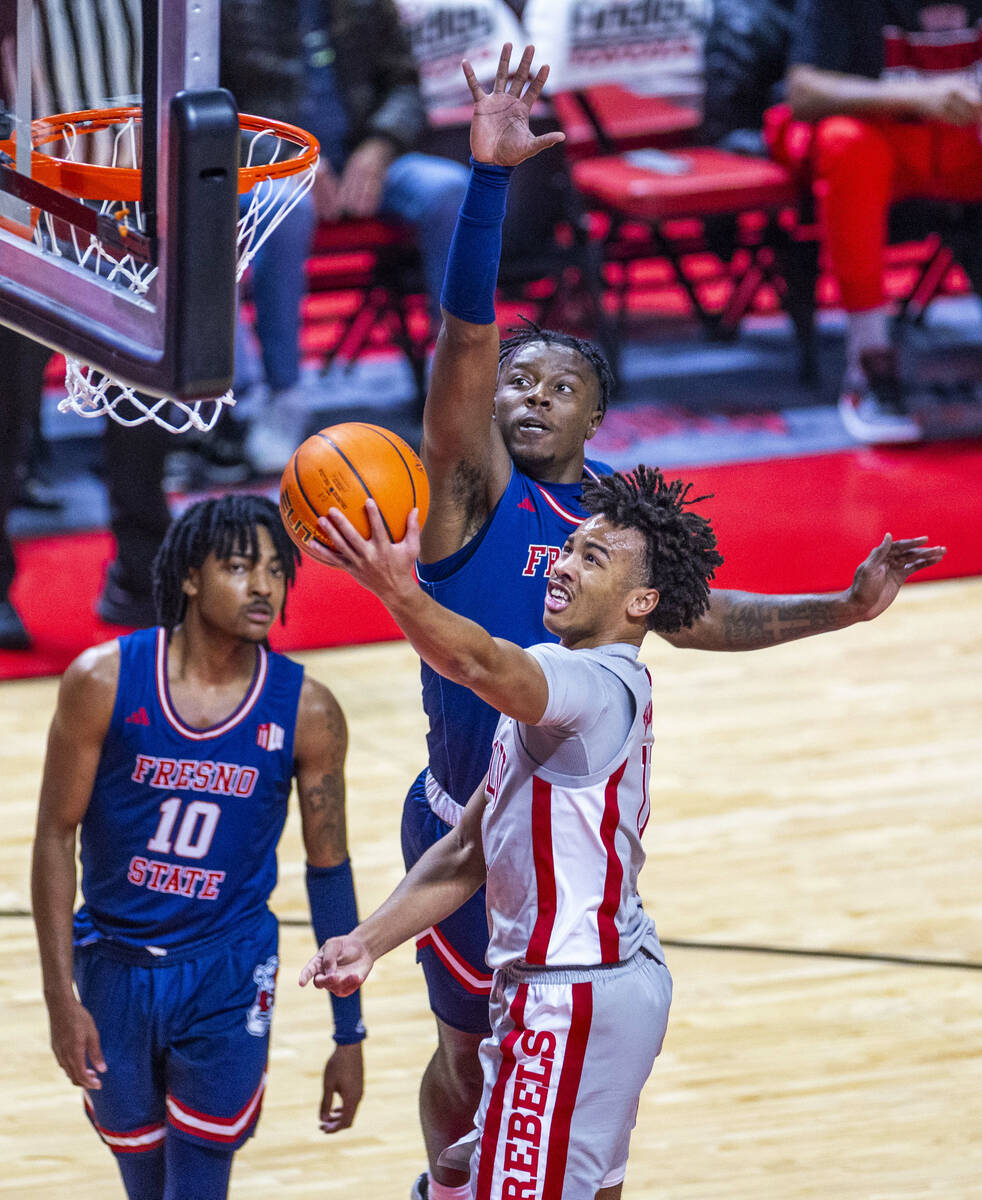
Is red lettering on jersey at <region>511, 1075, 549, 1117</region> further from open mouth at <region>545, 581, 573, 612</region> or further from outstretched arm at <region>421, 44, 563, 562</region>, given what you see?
outstretched arm at <region>421, 44, 563, 562</region>

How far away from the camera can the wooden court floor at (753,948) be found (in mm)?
4020

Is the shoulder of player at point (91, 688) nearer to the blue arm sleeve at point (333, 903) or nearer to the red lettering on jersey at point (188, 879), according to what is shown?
the red lettering on jersey at point (188, 879)

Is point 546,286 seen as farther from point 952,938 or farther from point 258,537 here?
point 258,537

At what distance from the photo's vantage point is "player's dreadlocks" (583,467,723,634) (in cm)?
298

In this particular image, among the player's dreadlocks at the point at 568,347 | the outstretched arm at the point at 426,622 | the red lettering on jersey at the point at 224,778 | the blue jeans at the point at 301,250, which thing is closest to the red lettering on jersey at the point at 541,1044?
the outstretched arm at the point at 426,622

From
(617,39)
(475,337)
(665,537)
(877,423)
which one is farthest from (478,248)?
(617,39)

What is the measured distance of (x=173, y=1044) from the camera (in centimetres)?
336

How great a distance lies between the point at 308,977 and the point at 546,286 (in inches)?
270

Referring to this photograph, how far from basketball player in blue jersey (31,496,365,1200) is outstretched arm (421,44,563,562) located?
1.39 ft

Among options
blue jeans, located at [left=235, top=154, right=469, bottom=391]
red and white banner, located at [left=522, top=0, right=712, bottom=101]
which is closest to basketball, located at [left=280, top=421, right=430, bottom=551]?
blue jeans, located at [left=235, top=154, right=469, bottom=391]

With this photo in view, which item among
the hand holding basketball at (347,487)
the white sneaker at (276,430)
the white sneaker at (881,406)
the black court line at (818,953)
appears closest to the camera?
the hand holding basketball at (347,487)

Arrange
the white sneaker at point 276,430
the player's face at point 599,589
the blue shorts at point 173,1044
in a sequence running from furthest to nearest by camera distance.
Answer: the white sneaker at point 276,430 → the blue shorts at point 173,1044 → the player's face at point 599,589

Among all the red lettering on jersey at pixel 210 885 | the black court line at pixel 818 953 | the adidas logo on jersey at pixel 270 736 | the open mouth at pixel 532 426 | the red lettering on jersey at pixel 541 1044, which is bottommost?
the black court line at pixel 818 953

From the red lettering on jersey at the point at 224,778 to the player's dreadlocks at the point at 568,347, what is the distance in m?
0.89
